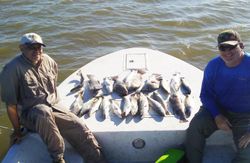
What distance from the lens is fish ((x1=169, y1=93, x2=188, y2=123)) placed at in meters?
5.77

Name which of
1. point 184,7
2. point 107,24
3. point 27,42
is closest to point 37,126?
point 27,42

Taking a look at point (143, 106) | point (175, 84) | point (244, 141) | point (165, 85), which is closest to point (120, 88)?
point (143, 106)

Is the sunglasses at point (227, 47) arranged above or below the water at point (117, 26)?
above

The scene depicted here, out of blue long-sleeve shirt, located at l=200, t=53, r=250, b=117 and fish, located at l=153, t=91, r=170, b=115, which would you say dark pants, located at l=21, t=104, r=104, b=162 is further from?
blue long-sleeve shirt, located at l=200, t=53, r=250, b=117

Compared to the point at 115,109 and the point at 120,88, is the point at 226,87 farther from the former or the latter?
the point at 120,88

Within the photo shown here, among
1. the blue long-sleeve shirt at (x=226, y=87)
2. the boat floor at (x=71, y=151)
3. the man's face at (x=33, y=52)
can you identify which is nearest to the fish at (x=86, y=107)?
the boat floor at (x=71, y=151)

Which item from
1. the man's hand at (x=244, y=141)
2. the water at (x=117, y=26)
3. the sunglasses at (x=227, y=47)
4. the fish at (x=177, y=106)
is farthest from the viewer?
the water at (x=117, y=26)

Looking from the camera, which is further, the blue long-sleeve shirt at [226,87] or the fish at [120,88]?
the fish at [120,88]

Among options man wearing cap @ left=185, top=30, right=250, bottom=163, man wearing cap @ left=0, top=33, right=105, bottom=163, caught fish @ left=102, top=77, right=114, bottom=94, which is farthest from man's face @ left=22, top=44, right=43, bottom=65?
man wearing cap @ left=185, top=30, right=250, bottom=163

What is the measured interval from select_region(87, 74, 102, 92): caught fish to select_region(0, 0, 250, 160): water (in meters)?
3.06

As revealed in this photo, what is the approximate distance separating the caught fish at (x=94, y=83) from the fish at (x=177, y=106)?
4.11 ft

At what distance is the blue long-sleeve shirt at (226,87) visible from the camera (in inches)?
200

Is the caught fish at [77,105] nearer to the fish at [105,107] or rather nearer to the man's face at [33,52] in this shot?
the fish at [105,107]

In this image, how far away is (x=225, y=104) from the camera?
17.6ft
